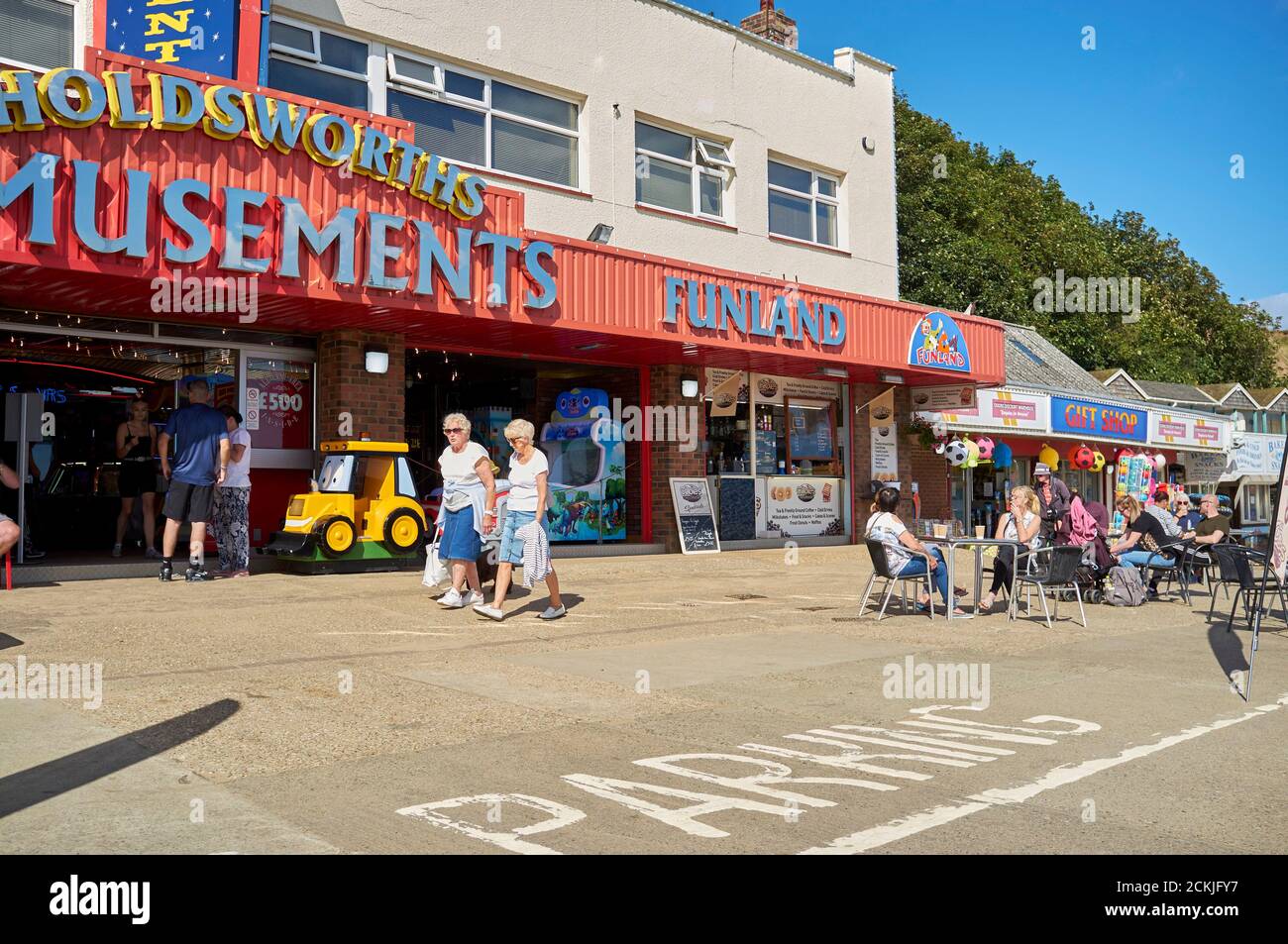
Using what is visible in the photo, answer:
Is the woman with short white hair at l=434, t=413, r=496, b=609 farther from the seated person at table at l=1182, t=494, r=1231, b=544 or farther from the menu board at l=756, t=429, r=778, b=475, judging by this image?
the menu board at l=756, t=429, r=778, b=475

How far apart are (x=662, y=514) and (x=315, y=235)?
786 cm

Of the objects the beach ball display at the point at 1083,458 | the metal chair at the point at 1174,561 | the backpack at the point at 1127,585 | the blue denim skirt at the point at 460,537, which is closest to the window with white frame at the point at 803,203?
the metal chair at the point at 1174,561

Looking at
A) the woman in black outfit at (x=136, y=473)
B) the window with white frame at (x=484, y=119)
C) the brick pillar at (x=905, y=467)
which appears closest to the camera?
the woman in black outfit at (x=136, y=473)

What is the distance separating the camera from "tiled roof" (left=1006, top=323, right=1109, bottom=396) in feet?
105

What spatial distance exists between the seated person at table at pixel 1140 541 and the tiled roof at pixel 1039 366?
1633cm

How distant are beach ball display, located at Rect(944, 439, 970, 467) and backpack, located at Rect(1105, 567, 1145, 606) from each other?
10.3 meters

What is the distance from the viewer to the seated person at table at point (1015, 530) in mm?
11938

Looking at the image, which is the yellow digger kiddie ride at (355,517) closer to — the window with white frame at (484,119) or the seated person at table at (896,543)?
the window with white frame at (484,119)

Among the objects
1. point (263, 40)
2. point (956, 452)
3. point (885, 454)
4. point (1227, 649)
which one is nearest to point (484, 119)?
point (263, 40)

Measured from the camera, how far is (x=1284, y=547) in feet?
26.2

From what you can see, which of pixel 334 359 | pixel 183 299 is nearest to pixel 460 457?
pixel 183 299
